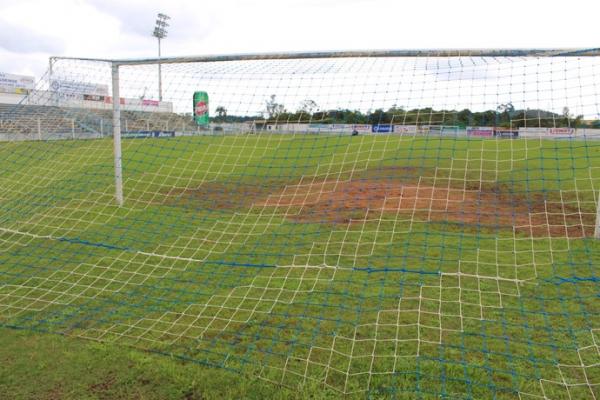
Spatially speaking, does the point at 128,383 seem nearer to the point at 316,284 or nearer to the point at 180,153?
the point at 316,284

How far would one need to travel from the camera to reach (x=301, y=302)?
13.2 ft

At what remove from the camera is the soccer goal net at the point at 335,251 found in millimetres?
3213

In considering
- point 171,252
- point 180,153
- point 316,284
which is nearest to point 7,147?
point 180,153

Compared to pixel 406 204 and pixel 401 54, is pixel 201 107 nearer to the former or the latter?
pixel 401 54

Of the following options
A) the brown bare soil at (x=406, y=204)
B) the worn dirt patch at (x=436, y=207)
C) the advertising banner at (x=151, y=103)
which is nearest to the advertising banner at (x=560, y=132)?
the brown bare soil at (x=406, y=204)

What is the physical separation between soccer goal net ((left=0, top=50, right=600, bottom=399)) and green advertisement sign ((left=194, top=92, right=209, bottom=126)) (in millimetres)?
52

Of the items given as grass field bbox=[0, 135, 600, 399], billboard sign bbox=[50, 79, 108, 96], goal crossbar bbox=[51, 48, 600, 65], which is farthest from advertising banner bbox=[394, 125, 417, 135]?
billboard sign bbox=[50, 79, 108, 96]

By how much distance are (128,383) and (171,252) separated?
2.77m

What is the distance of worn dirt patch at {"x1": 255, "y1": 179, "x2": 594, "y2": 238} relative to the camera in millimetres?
6707

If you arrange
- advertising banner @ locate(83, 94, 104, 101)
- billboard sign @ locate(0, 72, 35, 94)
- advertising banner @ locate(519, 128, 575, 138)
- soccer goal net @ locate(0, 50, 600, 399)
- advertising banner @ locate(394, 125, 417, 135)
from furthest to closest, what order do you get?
billboard sign @ locate(0, 72, 35, 94)
advertising banner @ locate(83, 94, 104, 101)
advertising banner @ locate(394, 125, 417, 135)
advertising banner @ locate(519, 128, 575, 138)
soccer goal net @ locate(0, 50, 600, 399)

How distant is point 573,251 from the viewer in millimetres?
5480

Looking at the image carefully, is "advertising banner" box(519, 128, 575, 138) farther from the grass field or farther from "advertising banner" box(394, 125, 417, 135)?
"advertising banner" box(394, 125, 417, 135)

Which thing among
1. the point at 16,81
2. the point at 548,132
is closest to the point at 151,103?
the point at 548,132

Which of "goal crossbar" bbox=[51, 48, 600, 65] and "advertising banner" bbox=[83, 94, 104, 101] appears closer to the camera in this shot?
"goal crossbar" bbox=[51, 48, 600, 65]
